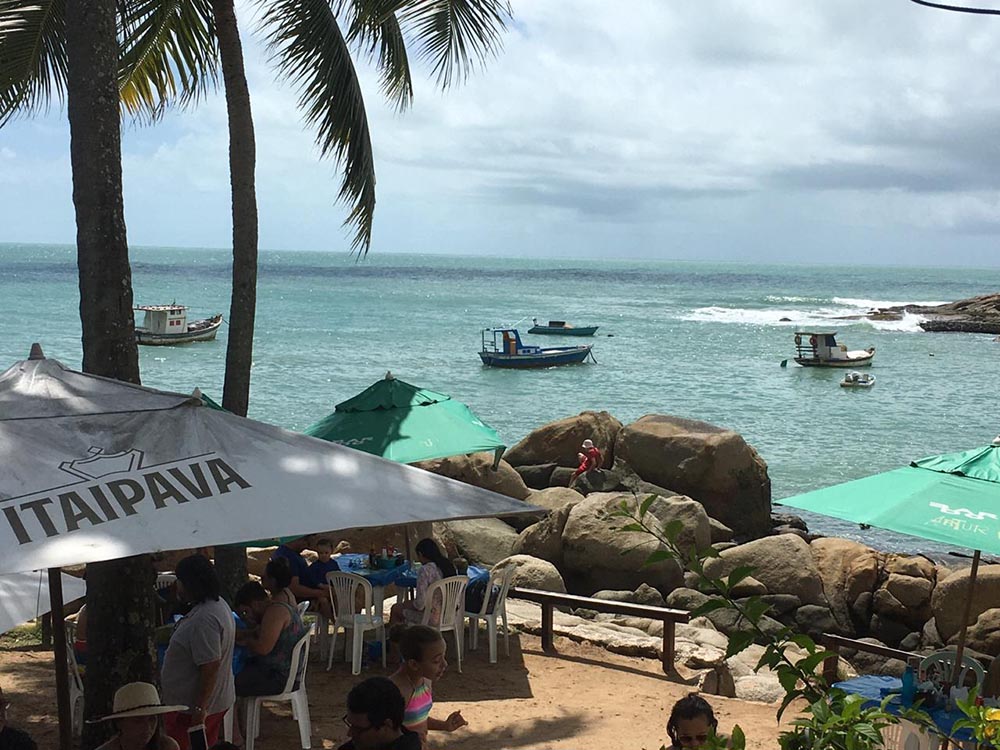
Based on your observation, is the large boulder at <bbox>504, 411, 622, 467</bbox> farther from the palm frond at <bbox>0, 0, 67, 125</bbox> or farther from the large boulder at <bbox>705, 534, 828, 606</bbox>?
the palm frond at <bbox>0, 0, 67, 125</bbox>

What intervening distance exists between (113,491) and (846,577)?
11705 millimetres

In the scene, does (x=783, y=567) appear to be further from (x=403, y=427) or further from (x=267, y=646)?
(x=267, y=646)

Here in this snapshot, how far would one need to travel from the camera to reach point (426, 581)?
27.1ft

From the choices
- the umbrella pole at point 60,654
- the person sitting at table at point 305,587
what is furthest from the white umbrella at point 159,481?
the person sitting at table at point 305,587

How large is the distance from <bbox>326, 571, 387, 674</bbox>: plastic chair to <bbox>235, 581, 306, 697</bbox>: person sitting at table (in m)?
2.09

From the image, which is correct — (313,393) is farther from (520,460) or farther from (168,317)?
(520,460)

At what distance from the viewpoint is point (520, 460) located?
69.7 feet

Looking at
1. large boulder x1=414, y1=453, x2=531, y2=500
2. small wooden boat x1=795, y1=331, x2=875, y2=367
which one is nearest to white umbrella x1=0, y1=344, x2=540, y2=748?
large boulder x1=414, y1=453, x2=531, y2=500

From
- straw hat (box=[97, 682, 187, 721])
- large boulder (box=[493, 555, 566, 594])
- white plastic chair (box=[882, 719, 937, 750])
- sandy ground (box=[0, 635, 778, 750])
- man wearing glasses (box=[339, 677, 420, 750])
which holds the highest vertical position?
man wearing glasses (box=[339, 677, 420, 750])

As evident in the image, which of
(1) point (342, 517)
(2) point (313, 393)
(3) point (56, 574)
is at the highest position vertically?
(1) point (342, 517)

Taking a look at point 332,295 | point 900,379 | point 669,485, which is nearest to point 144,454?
point 669,485

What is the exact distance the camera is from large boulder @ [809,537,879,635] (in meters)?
13.5

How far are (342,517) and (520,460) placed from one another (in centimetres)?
1717

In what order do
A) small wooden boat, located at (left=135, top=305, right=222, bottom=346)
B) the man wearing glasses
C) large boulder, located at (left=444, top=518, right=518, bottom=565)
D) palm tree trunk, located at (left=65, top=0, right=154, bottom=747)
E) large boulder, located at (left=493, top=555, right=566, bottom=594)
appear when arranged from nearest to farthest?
the man wearing glasses, palm tree trunk, located at (left=65, top=0, right=154, bottom=747), large boulder, located at (left=493, top=555, right=566, bottom=594), large boulder, located at (left=444, top=518, right=518, bottom=565), small wooden boat, located at (left=135, top=305, right=222, bottom=346)
